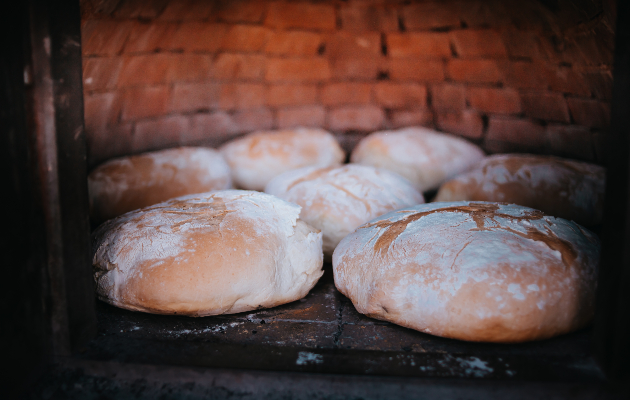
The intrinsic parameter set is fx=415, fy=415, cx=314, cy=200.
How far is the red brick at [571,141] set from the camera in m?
1.94

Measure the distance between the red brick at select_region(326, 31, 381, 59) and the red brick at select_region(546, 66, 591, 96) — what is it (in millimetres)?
1033

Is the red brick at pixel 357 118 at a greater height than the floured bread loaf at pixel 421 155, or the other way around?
the red brick at pixel 357 118

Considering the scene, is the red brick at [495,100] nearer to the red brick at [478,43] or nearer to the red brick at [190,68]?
the red brick at [478,43]

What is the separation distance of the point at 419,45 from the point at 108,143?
189 cm

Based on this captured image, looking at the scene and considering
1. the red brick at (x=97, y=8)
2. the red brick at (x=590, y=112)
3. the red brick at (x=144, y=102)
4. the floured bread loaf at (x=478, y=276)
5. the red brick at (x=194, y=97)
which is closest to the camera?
the floured bread loaf at (x=478, y=276)

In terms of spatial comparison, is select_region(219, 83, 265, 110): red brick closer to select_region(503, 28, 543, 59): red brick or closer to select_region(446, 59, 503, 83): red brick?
select_region(446, 59, 503, 83): red brick

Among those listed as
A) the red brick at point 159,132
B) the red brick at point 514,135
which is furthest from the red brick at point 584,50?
the red brick at point 159,132

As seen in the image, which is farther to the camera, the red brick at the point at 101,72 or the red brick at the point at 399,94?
the red brick at the point at 399,94

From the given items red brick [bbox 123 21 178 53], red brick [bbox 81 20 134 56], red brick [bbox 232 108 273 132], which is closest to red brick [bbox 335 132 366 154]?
red brick [bbox 232 108 273 132]

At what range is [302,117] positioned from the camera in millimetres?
2807

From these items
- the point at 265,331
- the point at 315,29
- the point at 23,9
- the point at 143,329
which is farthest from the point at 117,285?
the point at 315,29

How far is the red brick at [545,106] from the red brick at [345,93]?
0.95 metres

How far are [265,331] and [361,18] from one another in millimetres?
2135

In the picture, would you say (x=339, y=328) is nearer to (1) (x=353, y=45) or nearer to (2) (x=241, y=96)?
(2) (x=241, y=96)
